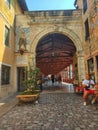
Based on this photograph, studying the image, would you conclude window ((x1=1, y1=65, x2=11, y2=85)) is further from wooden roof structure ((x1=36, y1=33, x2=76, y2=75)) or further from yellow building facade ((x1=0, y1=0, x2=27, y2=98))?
wooden roof structure ((x1=36, y1=33, x2=76, y2=75))

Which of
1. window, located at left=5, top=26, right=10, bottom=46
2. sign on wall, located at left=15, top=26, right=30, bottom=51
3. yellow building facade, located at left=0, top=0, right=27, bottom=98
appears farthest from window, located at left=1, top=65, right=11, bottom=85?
sign on wall, located at left=15, top=26, right=30, bottom=51

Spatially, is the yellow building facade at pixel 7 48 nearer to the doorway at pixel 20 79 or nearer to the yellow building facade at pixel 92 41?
the doorway at pixel 20 79

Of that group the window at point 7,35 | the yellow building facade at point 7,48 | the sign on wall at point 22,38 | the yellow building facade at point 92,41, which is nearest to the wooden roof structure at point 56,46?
the sign on wall at point 22,38

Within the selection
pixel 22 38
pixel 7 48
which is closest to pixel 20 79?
pixel 22 38

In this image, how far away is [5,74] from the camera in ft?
36.4

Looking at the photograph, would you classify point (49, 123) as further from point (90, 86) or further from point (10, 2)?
point (10, 2)

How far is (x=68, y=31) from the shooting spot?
43.3ft

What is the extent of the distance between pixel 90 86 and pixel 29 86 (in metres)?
3.46

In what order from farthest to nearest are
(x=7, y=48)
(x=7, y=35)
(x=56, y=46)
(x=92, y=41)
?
(x=56, y=46)
(x=7, y=35)
(x=7, y=48)
(x=92, y=41)

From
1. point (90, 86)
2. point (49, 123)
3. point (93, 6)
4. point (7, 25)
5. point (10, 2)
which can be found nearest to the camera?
point (49, 123)

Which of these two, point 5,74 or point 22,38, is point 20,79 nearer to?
point 5,74

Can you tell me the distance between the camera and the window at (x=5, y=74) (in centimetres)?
1039

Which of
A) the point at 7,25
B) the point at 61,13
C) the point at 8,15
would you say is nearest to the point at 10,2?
the point at 8,15

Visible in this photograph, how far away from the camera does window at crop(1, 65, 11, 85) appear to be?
409 inches
